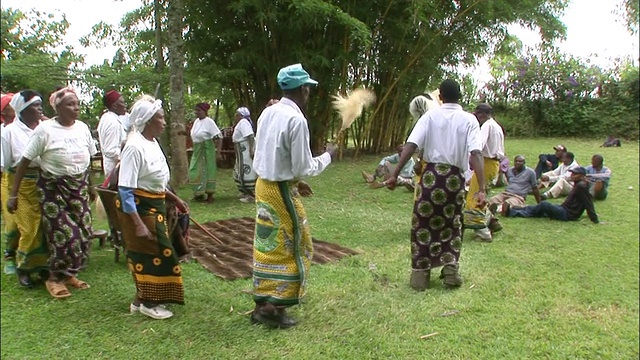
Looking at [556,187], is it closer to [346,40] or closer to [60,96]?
[346,40]

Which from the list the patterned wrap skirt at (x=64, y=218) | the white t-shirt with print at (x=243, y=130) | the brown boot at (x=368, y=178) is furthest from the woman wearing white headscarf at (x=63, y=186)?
the brown boot at (x=368, y=178)

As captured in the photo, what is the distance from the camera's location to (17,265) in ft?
12.7

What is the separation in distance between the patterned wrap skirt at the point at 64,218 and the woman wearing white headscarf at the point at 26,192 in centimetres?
8

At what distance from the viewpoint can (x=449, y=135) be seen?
3.46 m

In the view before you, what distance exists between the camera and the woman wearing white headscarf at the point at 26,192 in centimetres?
370

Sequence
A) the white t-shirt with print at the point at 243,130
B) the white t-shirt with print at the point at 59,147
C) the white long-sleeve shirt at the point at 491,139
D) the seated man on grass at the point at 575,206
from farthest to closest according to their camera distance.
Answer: the white t-shirt with print at the point at 243,130 → the seated man on grass at the point at 575,206 → the white long-sleeve shirt at the point at 491,139 → the white t-shirt with print at the point at 59,147

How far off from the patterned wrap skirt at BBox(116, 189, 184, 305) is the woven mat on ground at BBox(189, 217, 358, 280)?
2.72ft

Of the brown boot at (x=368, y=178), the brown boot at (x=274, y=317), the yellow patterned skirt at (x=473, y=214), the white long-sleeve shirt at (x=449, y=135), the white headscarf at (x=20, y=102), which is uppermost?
the white headscarf at (x=20, y=102)

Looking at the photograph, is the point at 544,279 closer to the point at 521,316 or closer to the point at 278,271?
the point at 521,316

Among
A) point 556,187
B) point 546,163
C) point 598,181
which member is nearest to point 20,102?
point 556,187

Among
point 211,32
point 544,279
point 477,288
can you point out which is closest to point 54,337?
point 477,288

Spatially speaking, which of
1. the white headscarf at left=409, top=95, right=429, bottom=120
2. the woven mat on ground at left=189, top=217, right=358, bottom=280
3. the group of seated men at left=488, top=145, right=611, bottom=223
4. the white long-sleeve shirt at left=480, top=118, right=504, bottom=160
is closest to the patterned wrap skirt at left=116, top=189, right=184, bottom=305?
the woven mat on ground at left=189, top=217, right=358, bottom=280

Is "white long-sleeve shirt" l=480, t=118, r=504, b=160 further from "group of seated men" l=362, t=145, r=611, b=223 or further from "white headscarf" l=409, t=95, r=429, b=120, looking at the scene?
"white headscarf" l=409, t=95, r=429, b=120

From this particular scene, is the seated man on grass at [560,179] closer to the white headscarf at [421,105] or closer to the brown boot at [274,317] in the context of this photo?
the white headscarf at [421,105]
